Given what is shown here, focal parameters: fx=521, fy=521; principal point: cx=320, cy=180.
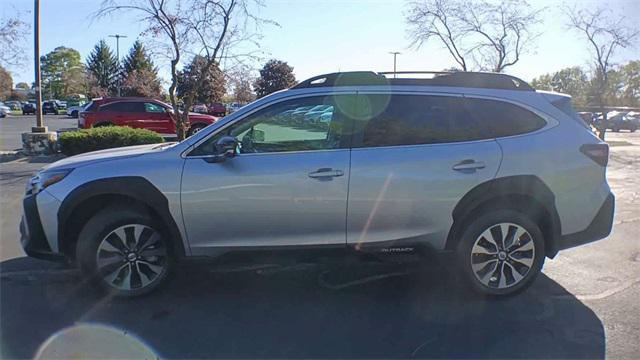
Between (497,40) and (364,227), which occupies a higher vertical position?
(497,40)

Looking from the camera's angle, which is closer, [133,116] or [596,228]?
[596,228]

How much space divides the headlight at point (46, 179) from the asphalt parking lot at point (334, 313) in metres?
0.94

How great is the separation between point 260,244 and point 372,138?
127 centimetres

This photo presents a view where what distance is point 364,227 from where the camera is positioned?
427 cm

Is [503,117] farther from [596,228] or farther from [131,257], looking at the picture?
[131,257]

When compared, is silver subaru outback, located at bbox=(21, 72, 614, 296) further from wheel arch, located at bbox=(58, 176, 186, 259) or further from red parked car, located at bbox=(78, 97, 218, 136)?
red parked car, located at bbox=(78, 97, 218, 136)

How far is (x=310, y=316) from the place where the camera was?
4.13m

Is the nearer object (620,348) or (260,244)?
(620,348)

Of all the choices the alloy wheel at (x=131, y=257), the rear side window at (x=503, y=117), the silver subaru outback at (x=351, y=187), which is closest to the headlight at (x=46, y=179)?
the silver subaru outback at (x=351, y=187)

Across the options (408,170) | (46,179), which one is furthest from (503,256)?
(46,179)

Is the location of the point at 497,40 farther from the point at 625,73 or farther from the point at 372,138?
the point at 625,73

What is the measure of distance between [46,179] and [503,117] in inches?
153

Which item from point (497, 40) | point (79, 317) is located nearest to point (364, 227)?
point (79, 317)

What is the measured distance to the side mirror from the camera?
4.11m
